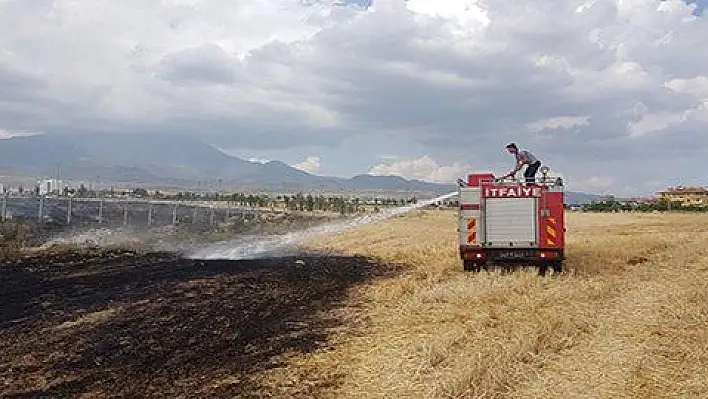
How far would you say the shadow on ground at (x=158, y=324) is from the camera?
8.27 m

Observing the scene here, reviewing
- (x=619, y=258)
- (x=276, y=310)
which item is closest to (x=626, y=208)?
(x=619, y=258)

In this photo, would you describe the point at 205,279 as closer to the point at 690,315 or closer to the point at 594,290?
the point at 594,290

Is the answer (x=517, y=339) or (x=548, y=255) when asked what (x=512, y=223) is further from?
(x=517, y=339)

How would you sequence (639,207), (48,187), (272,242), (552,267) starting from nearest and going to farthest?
(552,267) → (272,242) → (639,207) → (48,187)

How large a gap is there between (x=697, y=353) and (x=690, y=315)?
6.96 ft

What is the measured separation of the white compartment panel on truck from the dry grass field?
1025 mm

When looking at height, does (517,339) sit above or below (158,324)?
above

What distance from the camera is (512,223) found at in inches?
651

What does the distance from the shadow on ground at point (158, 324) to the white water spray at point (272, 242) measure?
5.27 m

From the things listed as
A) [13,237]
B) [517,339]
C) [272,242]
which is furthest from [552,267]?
[13,237]

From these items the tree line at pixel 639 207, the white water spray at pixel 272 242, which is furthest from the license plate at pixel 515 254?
the tree line at pixel 639 207

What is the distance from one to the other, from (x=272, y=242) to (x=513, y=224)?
1635 cm

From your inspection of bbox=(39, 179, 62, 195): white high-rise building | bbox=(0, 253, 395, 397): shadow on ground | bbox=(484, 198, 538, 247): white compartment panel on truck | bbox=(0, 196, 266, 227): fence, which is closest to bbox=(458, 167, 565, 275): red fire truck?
bbox=(484, 198, 538, 247): white compartment panel on truck

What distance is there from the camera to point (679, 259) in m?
18.0
